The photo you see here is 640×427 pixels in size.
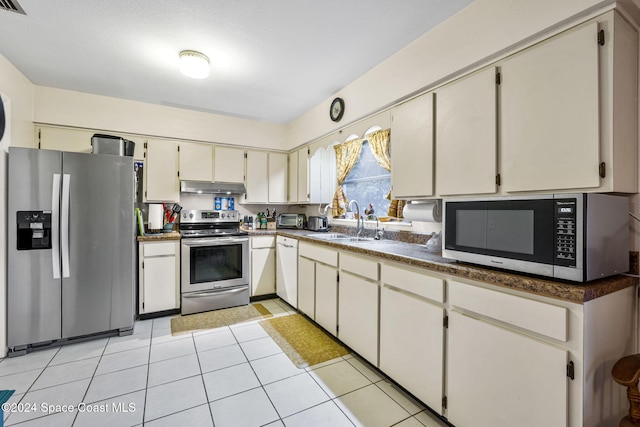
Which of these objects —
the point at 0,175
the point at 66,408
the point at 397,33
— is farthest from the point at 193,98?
the point at 66,408

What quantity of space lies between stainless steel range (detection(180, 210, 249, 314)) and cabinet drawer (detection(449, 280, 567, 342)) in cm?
270

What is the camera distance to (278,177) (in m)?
4.39

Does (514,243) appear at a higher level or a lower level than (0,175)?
lower

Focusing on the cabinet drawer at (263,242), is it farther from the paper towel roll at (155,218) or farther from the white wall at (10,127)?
the white wall at (10,127)

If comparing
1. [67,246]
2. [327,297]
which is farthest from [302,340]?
[67,246]

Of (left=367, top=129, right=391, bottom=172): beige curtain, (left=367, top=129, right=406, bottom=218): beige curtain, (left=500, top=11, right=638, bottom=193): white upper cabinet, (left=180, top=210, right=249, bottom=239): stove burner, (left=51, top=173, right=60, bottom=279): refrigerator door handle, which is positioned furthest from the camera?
(left=180, top=210, right=249, bottom=239): stove burner

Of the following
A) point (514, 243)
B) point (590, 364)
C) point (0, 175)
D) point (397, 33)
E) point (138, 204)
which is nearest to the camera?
point (590, 364)

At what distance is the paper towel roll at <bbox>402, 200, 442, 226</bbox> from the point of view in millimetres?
2096

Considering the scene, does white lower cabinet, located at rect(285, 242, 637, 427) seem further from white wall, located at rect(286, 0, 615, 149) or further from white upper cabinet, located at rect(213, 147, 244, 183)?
white upper cabinet, located at rect(213, 147, 244, 183)

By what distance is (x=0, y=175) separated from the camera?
231 centimetres

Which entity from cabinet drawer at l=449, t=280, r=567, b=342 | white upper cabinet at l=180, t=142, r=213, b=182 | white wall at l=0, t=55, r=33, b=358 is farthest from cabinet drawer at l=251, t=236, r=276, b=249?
cabinet drawer at l=449, t=280, r=567, b=342

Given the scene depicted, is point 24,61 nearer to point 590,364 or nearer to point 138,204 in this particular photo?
point 138,204

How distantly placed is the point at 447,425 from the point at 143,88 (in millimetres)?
3983

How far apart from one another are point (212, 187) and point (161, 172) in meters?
0.64
